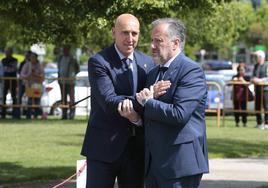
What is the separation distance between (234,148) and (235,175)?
131 inches

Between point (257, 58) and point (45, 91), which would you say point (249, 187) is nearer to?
point (257, 58)

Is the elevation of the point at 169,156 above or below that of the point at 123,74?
below

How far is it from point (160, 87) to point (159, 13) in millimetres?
7268

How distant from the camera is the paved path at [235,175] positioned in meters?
9.59

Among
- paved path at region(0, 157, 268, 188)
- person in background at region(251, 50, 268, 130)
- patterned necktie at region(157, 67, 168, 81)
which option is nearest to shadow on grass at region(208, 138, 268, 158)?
paved path at region(0, 157, 268, 188)

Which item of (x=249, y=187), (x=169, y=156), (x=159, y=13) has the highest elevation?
(x=159, y=13)

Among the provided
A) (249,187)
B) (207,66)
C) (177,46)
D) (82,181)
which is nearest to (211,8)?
(249,187)

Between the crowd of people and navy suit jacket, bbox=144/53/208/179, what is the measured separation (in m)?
16.0

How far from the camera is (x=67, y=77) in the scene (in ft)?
71.5

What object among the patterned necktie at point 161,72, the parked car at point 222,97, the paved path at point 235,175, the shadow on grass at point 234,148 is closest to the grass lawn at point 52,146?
the shadow on grass at point 234,148

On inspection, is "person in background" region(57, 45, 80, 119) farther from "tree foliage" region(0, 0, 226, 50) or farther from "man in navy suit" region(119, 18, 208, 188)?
"man in navy suit" region(119, 18, 208, 188)

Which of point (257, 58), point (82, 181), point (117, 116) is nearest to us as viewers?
point (117, 116)

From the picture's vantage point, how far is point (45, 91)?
23203 mm

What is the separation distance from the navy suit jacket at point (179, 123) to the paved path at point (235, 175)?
14.2 ft
